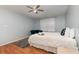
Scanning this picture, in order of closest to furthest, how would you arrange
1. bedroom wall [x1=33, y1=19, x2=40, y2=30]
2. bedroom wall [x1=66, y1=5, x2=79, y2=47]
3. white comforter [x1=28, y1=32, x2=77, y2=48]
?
1. bedroom wall [x1=66, y1=5, x2=79, y2=47]
2. bedroom wall [x1=33, y1=19, x2=40, y2=30]
3. white comforter [x1=28, y1=32, x2=77, y2=48]

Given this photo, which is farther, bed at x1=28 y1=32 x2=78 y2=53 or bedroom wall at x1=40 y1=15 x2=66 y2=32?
bed at x1=28 y1=32 x2=78 y2=53

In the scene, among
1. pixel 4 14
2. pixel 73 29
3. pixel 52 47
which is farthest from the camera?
pixel 52 47

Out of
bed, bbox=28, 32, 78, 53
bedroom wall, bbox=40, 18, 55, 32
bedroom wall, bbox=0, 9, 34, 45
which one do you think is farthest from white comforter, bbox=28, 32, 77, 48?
bedroom wall, bbox=0, 9, 34, 45

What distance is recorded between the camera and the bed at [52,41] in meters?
1.86

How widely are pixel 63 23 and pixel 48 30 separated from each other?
315 mm

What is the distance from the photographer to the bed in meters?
1.86

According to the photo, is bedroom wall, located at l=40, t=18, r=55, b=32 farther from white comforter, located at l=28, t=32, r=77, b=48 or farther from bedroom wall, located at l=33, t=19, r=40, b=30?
white comforter, located at l=28, t=32, r=77, b=48

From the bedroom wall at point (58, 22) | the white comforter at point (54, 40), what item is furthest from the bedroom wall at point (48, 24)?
the white comforter at point (54, 40)

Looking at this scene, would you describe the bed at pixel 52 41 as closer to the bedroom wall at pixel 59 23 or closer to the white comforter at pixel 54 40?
the white comforter at pixel 54 40

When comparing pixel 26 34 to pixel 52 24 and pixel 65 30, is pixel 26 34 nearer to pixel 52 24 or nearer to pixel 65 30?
pixel 52 24

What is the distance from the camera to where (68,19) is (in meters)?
1.54
